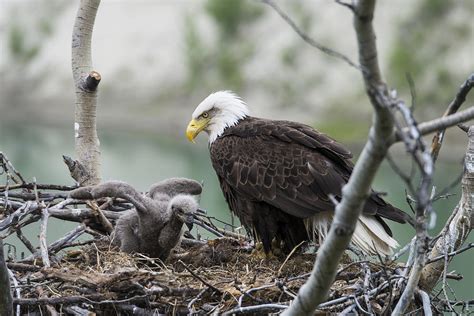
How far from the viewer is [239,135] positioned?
568cm

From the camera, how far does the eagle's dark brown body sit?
17.4ft

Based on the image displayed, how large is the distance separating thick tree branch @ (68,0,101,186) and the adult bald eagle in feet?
2.93

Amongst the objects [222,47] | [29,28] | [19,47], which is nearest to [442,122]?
[222,47]

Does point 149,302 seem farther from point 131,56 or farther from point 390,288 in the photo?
point 131,56

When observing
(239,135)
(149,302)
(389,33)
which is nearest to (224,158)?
(239,135)

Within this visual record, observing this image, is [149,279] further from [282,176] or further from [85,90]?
[85,90]

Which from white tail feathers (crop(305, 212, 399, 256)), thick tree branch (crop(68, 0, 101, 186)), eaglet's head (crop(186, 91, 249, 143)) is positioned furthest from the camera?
thick tree branch (crop(68, 0, 101, 186))

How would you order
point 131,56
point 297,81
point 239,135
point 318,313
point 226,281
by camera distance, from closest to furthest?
point 318,313, point 226,281, point 239,135, point 297,81, point 131,56

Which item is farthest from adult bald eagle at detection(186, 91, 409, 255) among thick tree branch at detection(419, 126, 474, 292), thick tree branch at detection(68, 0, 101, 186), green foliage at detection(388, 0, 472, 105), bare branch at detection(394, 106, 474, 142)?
green foliage at detection(388, 0, 472, 105)

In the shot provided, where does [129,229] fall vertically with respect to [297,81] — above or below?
below

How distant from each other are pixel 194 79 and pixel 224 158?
68.5 ft

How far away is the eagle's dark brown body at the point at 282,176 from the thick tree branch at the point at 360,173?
231 cm

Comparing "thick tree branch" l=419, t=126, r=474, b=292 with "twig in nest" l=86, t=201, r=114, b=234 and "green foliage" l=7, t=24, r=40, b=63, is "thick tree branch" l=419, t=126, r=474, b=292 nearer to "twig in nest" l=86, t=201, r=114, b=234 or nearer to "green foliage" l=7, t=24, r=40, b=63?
"twig in nest" l=86, t=201, r=114, b=234

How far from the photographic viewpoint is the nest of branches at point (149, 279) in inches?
167
